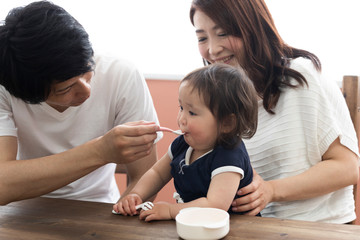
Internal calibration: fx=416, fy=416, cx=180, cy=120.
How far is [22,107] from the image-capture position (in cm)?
146

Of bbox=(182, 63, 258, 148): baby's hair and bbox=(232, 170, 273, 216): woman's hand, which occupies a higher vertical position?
bbox=(182, 63, 258, 148): baby's hair

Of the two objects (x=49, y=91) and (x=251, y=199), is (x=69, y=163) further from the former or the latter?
(x=251, y=199)

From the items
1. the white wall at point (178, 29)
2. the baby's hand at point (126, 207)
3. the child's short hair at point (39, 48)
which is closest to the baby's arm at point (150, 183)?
the baby's hand at point (126, 207)

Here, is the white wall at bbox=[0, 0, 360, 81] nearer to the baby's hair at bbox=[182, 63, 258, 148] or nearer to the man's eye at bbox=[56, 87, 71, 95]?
the man's eye at bbox=[56, 87, 71, 95]

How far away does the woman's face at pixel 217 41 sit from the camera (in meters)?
1.48

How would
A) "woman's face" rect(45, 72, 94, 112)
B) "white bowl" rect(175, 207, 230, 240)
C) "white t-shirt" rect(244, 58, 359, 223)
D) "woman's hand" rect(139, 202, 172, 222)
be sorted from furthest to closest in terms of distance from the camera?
"white t-shirt" rect(244, 58, 359, 223)
"woman's face" rect(45, 72, 94, 112)
"woman's hand" rect(139, 202, 172, 222)
"white bowl" rect(175, 207, 230, 240)

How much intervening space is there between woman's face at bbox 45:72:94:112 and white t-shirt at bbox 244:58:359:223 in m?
0.62

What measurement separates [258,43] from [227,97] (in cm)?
42

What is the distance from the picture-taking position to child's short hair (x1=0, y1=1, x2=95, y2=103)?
1.14 meters

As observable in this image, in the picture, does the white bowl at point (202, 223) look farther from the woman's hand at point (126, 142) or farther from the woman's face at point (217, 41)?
the woman's face at point (217, 41)

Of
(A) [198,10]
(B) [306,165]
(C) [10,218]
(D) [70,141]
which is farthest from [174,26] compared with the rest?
(C) [10,218]

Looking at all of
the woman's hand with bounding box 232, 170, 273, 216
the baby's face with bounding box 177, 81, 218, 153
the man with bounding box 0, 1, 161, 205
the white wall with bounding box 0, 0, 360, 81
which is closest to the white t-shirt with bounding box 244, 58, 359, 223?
the woman's hand with bounding box 232, 170, 273, 216

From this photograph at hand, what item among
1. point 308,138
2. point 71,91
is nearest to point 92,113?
point 71,91

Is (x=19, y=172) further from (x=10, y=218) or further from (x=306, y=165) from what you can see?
(x=306, y=165)
